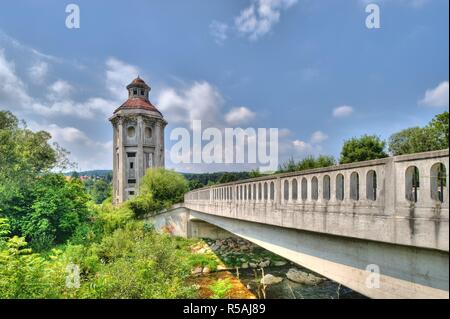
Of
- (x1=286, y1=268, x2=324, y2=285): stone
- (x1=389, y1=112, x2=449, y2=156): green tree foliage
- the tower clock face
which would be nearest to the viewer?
(x1=286, y1=268, x2=324, y2=285): stone

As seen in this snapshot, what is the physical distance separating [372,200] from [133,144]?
114ft

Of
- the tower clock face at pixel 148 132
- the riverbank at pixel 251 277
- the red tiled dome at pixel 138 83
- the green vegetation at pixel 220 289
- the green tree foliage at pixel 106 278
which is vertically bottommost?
the riverbank at pixel 251 277

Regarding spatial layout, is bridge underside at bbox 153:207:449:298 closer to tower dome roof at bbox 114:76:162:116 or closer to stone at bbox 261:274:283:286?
stone at bbox 261:274:283:286

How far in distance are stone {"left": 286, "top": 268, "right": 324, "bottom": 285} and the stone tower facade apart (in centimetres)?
2433

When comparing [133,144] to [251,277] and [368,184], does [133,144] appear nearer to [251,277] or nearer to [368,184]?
[251,277]

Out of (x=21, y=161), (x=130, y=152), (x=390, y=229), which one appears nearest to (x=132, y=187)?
(x=130, y=152)

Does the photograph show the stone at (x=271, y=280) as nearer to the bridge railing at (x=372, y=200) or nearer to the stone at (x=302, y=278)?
the stone at (x=302, y=278)

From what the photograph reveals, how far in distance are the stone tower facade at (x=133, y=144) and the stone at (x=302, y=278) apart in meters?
24.3

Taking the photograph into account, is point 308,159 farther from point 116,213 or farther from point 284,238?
point 284,238

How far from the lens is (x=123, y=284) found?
896 cm

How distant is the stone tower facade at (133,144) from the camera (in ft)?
113

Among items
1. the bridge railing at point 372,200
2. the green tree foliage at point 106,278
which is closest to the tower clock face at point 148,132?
the green tree foliage at point 106,278

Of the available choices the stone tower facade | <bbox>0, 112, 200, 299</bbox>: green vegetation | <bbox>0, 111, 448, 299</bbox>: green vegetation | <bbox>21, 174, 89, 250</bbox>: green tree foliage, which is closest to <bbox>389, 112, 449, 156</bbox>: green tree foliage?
<bbox>0, 111, 448, 299</bbox>: green vegetation

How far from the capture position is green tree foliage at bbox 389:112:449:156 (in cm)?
2388
